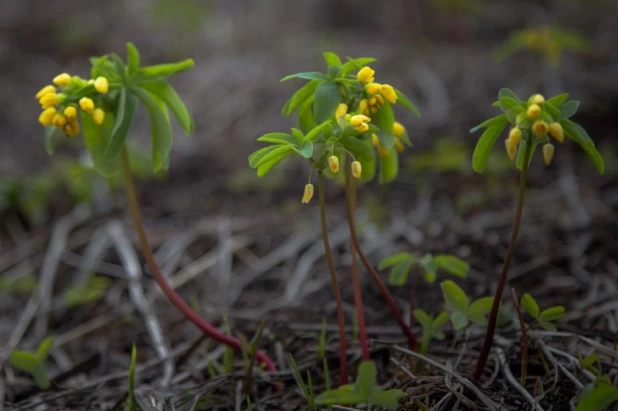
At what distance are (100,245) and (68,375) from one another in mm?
1343

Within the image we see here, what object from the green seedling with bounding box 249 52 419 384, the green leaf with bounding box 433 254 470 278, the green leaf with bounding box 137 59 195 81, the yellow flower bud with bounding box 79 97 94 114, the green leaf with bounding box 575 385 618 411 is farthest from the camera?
the green leaf with bounding box 433 254 470 278

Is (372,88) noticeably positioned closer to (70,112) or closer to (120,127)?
(120,127)

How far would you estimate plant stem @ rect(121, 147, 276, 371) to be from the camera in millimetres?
2078

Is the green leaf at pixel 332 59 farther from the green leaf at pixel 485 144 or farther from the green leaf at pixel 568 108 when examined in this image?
the green leaf at pixel 568 108

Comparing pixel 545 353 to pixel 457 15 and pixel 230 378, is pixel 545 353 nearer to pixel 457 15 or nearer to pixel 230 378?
pixel 230 378

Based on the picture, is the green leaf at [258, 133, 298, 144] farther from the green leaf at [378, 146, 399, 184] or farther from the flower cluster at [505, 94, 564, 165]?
the flower cluster at [505, 94, 564, 165]

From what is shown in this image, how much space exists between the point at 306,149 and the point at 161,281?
0.95 meters

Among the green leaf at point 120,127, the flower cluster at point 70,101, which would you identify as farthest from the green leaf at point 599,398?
the flower cluster at point 70,101

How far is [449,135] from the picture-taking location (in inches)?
172

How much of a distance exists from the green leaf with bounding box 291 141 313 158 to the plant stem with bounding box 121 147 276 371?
829mm

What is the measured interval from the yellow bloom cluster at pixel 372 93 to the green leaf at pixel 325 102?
0.09 meters

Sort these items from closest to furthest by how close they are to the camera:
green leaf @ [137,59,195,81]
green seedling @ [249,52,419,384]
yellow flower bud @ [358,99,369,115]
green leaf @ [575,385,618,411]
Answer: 1. green leaf @ [575,385,618,411]
2. green seedling @ [249,52,419,384]
3. yellow flower bud @ [358,99,369,115]
4. green leaf @ [137,59,195,81]

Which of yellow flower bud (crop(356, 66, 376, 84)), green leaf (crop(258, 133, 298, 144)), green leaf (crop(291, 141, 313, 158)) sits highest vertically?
yellow flower bud (crop(356, 66, 376, 84))

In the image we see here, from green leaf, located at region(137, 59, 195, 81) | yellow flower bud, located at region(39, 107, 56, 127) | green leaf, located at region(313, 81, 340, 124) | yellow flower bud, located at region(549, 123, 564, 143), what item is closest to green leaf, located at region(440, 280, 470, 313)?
yellow flower bud, located at region(549, 123, 564, 143)
